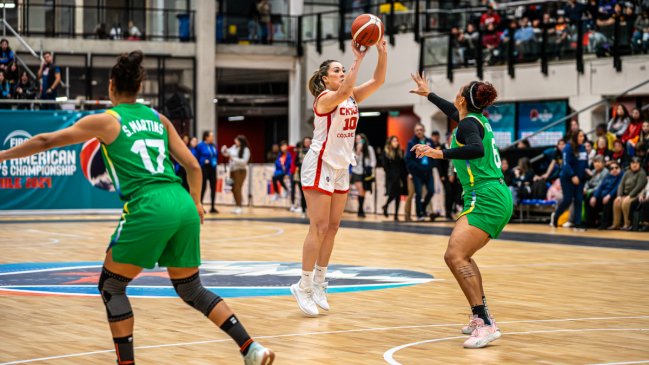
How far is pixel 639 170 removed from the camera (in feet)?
62.2

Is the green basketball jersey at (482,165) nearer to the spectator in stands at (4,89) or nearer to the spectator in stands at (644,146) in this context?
the spectator in stands at (644,146)

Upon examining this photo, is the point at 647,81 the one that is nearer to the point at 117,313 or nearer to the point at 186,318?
the point at 186,318

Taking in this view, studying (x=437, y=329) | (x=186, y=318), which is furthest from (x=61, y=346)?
(x=437, y=329)

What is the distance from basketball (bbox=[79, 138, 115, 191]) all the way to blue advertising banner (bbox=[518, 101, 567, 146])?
1119cm

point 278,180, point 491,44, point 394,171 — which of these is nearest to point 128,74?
point 394,171

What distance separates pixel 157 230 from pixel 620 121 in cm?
1727

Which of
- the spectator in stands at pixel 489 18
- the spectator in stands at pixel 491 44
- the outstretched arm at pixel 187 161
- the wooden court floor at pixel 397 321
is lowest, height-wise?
the wooden court floor at pixel 397 321

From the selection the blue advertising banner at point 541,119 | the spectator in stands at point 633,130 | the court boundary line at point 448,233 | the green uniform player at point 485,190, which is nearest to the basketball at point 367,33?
the green uniform player at point 485,190

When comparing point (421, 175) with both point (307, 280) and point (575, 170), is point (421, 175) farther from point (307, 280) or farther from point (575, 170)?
point (307, 280)

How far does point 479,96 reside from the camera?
7328 millimetres

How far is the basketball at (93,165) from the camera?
2230 cm

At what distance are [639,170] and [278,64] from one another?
1877cm

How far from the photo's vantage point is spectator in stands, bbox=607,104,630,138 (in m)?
21.0

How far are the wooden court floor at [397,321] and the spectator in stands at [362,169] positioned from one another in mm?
9442
